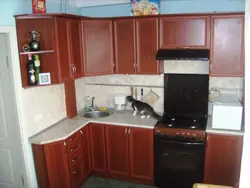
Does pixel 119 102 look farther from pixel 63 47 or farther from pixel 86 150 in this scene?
pixel 63 47

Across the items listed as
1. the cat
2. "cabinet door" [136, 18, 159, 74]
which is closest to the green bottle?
"cabinet door" [136, 18, 159, 74]

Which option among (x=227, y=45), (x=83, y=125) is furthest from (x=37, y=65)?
(x=227, y=45)

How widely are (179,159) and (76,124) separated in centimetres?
142

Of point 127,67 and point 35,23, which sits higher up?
point 35,23

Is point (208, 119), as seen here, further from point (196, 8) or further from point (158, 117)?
point (196, 8)

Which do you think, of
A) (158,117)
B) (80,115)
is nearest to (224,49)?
(158,117)

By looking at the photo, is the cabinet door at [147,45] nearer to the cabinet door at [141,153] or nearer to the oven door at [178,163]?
the cabinet door at [141,153]

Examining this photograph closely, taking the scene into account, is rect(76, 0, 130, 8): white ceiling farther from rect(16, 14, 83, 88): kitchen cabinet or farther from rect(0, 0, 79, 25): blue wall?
rect(0, 0, 79, 25): blue wall

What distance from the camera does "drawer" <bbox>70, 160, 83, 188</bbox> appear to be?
3.51 m

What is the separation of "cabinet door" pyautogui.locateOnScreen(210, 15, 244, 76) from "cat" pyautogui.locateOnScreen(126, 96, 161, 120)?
948 mm

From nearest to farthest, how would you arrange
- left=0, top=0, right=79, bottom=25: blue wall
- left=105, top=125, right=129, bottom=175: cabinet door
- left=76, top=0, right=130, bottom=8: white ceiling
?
left=0, top=0, right=79, bottom=25: blue wall → left=105, top=125, right=129, bottom=175: cabinet door → left=76, top=0, right=130, bottom=8: white ceiling

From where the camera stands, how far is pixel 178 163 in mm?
3521

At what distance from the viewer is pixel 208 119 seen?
375cm

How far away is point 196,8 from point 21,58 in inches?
90.3
